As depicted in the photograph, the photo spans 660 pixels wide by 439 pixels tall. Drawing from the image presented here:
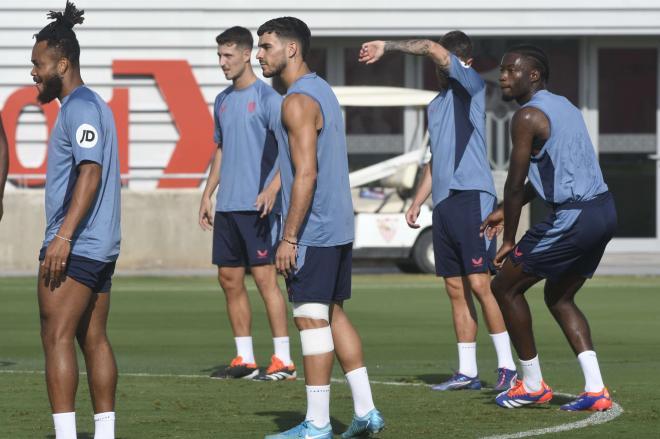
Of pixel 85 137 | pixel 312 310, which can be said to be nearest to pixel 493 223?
pixel 312 310

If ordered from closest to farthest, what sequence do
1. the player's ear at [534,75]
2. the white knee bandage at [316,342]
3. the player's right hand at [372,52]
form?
the white knee bandage at [316,342], the player's right hand at [372,52], the player's ear at [534,75]

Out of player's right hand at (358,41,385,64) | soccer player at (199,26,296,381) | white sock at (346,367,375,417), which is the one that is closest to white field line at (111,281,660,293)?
soccer player at (199,26,296,381)

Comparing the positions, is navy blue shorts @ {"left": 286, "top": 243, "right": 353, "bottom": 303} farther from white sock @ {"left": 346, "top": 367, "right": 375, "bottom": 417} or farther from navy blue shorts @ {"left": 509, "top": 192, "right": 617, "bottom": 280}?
navy blue shorts @ {"left": 509, "top": 192, "right": 617, "bottom": 280}

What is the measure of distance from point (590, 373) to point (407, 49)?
6.45ft

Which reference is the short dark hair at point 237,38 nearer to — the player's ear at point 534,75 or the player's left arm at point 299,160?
the player's ear at point 534,75

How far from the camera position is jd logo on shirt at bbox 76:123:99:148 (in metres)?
6.88

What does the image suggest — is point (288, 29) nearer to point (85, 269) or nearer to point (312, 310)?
point (312, 310)

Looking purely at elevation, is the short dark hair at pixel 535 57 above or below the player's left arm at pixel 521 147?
above

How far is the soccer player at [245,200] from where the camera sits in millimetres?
10375

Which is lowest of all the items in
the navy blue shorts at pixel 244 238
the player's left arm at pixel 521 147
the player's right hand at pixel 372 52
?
the navy blue shorts at pixel 244 238

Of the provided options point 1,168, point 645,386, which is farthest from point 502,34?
point 1,168

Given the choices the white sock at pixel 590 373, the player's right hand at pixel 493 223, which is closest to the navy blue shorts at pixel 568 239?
the player's right hand at pixel 493 223

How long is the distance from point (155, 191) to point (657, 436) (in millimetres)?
14253

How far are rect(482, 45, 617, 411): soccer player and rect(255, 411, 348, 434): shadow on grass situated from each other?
108 cm
